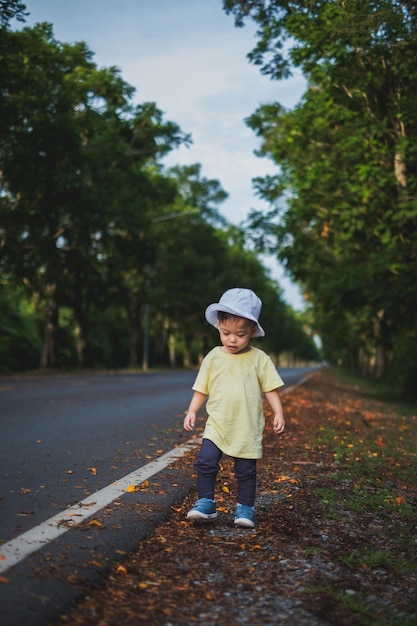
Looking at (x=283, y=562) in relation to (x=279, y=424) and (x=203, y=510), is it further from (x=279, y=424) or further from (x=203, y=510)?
(x=279, y=424)

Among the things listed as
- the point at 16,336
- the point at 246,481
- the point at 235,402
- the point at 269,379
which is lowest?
the point at 246,481

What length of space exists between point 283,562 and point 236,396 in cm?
118

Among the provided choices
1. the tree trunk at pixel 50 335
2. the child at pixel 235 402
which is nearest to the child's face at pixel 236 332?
the child at pixel 235 402

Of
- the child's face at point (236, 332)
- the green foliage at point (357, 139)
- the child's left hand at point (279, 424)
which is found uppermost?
the green foliage at point (357, 139)

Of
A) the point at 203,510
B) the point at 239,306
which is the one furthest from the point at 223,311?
the point at 203,510

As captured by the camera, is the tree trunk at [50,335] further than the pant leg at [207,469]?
Yes

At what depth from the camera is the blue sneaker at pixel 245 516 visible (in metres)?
3.99

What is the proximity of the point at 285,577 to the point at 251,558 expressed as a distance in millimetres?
319

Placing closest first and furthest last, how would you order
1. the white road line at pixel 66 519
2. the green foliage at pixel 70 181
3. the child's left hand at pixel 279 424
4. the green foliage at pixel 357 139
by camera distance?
the white road line at pixel 66 519, the child's left hand at pixel 279 424, the green foliage at pixel 357 139, the green foliage at pixel 70 181

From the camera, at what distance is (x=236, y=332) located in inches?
170

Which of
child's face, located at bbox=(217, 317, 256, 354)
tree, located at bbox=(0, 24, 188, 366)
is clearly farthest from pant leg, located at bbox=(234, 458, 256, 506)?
tree, located at bbox=(0, 24, 188, 366)

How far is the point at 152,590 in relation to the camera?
9.46 feet

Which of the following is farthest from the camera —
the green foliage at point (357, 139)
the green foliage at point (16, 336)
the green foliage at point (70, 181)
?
the green foliage at point (16, 336)

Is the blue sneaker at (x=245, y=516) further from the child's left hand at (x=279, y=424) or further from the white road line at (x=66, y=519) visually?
the white road line at (x=66, y=519)
